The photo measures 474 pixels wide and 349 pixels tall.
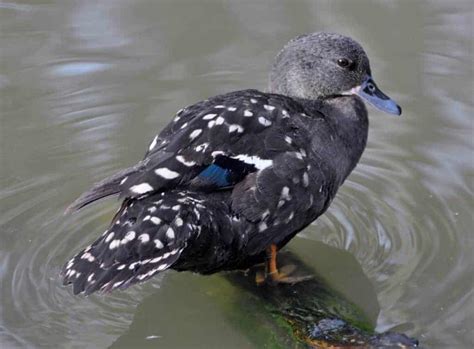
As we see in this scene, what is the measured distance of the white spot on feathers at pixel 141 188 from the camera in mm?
5512

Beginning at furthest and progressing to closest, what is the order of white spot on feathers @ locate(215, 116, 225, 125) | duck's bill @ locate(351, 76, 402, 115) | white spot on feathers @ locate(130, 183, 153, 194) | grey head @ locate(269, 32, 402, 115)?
duck's bill @ locate(351, 76, 402, 115), grey head @ locate(269, 32, 402, 115), white spot on feathers @ locate(215, 116, 225, 125), white spot on feathers @ locate(130, 183, 153, 194)

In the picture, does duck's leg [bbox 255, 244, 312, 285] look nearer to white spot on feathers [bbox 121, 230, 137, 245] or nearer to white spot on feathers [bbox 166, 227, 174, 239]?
white spot on feathers [bbox 166, 227, 174, 239]

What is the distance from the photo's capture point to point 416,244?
21.5 ft

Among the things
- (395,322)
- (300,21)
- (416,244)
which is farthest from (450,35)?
(395,322)

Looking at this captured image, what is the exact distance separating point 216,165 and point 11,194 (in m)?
2.00

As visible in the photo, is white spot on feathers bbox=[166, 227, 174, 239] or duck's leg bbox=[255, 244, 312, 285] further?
duck's leg bbox=[255, 244, 312, 285]

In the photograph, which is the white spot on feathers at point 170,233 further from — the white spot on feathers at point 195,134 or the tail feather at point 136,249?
the white spot on feathers at point 195,134

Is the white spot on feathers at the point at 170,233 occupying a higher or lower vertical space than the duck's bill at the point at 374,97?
higher

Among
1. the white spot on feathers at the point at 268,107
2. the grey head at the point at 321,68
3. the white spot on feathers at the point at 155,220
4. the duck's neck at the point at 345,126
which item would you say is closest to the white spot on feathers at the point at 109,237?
the white spot on feathers at the point at 155,220

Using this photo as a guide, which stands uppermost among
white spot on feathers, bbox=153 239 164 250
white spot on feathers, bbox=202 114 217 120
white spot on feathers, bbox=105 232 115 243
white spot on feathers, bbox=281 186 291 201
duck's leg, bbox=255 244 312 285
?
white spot on feathers, bbox=202 114 217 120

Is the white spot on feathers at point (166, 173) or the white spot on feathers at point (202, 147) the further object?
the white spot on feathers at point (202, 147)

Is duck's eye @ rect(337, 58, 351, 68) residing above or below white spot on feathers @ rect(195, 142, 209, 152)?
below

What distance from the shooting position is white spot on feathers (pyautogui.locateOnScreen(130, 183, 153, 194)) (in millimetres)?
5512

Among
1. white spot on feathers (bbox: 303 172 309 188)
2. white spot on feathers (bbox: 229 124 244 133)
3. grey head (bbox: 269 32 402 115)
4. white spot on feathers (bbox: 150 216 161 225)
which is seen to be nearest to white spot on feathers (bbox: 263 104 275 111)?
white spot on feathers (bbox: 229 124 244 133)
